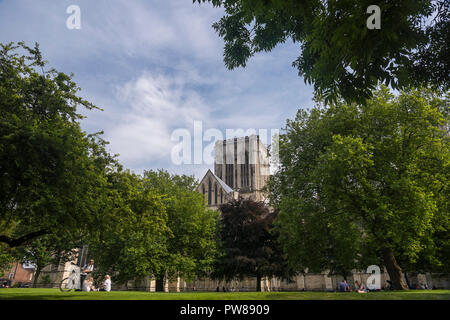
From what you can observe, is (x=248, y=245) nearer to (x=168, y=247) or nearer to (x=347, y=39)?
(x=168, y=247)

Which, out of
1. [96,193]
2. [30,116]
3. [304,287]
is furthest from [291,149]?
[304,287]

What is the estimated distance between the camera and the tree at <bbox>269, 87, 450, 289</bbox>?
1659cm

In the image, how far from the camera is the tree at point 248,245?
118 ft

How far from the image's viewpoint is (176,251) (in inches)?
1385

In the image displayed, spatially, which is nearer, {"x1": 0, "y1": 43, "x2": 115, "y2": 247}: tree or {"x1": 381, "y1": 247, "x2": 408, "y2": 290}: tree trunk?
{"x1": 0, "y1": 43, "x2": 115, "y2": 247}: tree

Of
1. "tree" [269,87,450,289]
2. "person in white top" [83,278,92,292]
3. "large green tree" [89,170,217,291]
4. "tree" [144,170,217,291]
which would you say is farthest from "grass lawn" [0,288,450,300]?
"tree" [144,170,217,291]

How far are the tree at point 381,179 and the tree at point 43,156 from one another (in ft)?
42.6

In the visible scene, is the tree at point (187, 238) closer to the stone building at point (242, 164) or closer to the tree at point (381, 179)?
the tree at point (381, 179)

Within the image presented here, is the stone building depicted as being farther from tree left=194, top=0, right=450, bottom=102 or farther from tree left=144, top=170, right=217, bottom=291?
tree left=194, top=0, right=450, bottom=102

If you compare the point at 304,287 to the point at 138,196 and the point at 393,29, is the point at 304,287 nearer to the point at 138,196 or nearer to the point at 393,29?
the point at 138,196

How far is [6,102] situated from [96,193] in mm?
5183

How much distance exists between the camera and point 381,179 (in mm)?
18172

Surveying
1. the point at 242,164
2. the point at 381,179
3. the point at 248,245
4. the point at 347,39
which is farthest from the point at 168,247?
the point at 242,164

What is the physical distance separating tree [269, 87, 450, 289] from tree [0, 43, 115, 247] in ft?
42.6
